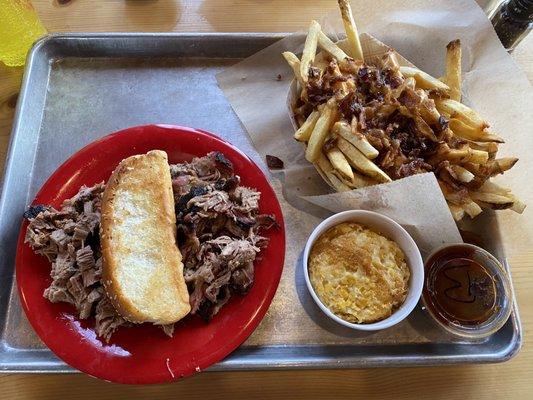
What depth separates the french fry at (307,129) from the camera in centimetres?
164

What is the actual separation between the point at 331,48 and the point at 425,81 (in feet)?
1.16

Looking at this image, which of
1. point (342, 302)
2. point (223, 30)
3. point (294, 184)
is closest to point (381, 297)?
point (342, 302)

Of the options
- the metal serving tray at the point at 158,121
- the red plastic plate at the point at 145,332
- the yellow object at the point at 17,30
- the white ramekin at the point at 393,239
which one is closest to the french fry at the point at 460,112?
the metal serving tray at the point at 158,121

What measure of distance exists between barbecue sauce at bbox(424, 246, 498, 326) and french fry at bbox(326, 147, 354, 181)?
39cm

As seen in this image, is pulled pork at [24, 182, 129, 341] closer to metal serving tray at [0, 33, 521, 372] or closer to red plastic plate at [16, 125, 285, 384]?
red plastic plate at [16, 125, 285, 384]

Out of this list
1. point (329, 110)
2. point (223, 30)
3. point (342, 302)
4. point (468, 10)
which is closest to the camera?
point (342, 302)

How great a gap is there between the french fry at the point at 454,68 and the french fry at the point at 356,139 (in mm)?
430

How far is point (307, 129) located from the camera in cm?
164

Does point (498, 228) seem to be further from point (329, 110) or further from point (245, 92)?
point (245, 92)

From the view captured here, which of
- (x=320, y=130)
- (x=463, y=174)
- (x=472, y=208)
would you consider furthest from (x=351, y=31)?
(x=472, y=208)

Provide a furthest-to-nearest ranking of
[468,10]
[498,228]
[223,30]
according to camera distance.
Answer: [223,30], [468,10], [498,228]

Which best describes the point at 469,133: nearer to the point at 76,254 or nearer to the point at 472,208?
the point at 472,208

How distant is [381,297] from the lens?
4.89 ft

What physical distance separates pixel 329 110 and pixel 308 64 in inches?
9.0
